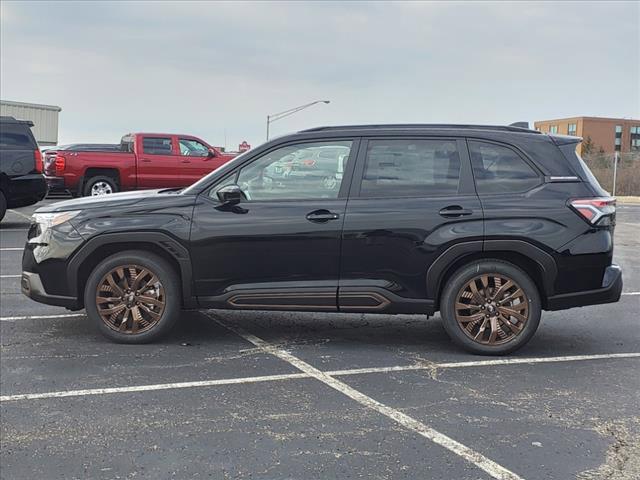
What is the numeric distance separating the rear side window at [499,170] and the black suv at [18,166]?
1074cm

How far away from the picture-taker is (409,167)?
18.0 ft

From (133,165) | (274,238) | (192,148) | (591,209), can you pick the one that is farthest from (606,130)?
(274,238)

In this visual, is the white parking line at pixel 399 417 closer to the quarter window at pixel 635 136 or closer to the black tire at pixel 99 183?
the black tire at pixel 99 183

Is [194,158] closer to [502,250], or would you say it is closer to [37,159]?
[37,159]

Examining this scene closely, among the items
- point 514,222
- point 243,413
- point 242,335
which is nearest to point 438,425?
point 243,413

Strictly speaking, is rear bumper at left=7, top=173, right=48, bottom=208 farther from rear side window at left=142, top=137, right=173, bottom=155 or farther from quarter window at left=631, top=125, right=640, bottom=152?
quarter window at left=631, top=125, right=640, bottom=152

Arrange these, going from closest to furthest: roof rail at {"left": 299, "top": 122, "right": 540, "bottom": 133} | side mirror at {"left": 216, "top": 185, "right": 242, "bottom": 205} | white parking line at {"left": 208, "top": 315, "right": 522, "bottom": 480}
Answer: white parking line at {"left": 208, "top": 315, "right": 522, "bottom": 480} → side mirror at {"left": 216, "top": 185, "right": 242, "bottom": 205} → roof rail at {"left": 299, "top": 122, "right": 540, "bottom": 133}

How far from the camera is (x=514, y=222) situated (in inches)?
208

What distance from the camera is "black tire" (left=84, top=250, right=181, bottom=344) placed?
548 centimetres

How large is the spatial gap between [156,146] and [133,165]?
743 mm

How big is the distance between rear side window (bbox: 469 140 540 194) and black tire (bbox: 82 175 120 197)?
12.7 m

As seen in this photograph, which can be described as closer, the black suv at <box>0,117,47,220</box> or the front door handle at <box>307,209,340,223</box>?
the front door handle at <box>307,209,340,223</box>

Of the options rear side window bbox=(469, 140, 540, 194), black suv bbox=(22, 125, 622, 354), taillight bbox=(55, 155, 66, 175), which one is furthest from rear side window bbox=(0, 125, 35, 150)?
rear side window bbox=(469, 140, 540, 194)

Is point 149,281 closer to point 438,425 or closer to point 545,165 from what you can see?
point 438,425
